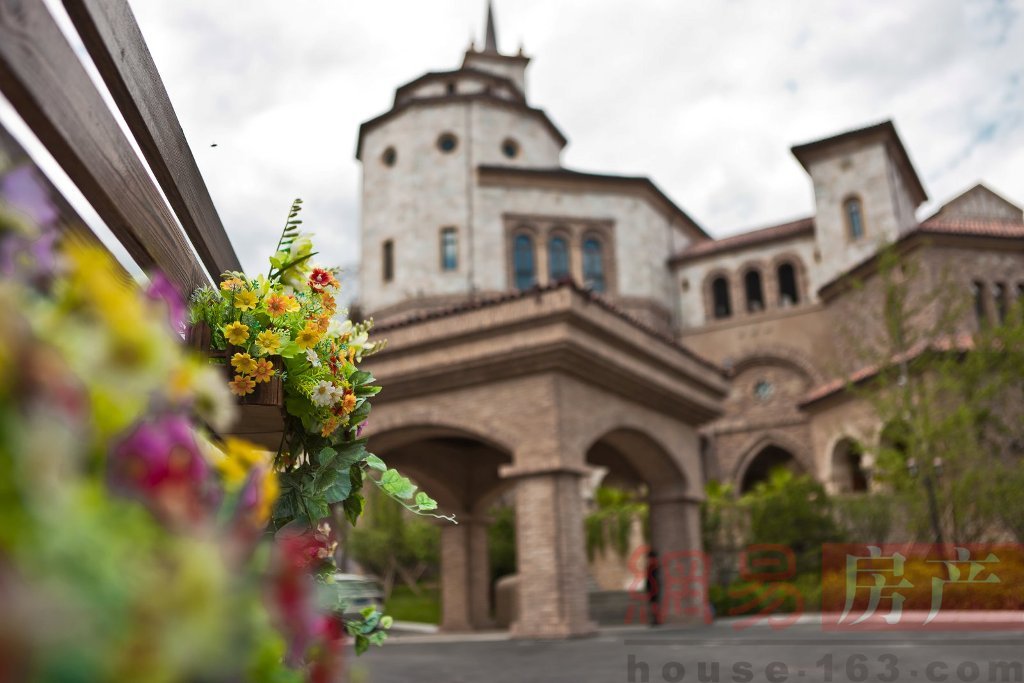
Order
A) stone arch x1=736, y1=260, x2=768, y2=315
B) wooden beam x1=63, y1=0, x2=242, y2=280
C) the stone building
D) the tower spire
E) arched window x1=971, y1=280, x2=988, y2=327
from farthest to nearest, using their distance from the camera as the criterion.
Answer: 1. the tower spire
2. stone arch x1=736, y1=260, x2=768, y2=315
3. arched window x1=971, y1=280, x2=988, y2=327
4. the stone building
5. wooden beam x1=63, y1=0, x2=242, y2=280

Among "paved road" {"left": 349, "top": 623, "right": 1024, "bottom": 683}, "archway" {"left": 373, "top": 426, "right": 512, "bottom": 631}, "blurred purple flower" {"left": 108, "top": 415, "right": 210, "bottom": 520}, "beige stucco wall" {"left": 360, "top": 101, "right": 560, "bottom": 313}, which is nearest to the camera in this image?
"blurred purple flower" {"left": 108, "top": 415, "right": 210, "bottom": 520}

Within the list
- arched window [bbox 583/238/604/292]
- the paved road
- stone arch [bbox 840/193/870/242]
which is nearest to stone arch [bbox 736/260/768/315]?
stone arch [bbox 840/193/870/242]

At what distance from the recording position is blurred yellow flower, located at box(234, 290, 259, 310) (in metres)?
2.16

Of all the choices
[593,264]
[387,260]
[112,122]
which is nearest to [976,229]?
[593,264]

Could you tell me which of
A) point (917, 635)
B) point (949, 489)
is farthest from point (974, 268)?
point (917, 635)

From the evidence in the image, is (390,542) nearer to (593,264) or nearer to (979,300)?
(593,264)

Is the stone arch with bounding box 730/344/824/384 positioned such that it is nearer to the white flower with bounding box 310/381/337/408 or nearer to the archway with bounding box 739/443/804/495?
the archway with bounding box 739/443/804/495

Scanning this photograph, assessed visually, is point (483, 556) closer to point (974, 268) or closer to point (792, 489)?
point (792, 489)

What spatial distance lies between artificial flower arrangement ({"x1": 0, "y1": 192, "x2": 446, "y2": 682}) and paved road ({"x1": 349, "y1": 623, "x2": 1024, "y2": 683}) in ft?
24.6

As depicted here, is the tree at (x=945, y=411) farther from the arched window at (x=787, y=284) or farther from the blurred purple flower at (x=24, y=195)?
the blurred purple flower at (x=24, y=195)

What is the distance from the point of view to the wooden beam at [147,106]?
1.72m

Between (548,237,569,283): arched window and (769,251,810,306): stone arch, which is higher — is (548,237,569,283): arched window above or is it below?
above

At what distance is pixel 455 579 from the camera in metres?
17.5

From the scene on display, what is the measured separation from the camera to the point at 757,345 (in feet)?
107
